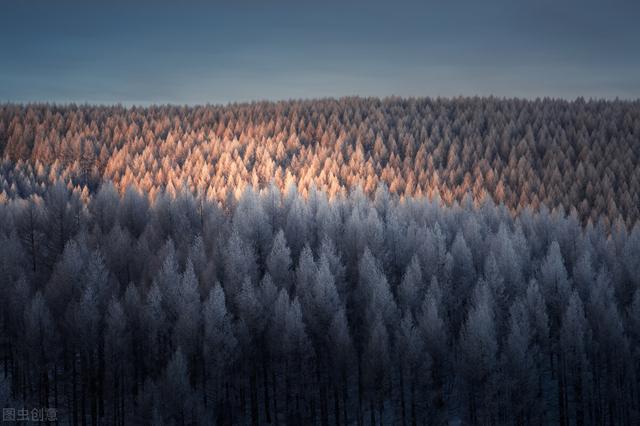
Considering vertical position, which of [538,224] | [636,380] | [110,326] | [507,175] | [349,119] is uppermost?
[349,119]

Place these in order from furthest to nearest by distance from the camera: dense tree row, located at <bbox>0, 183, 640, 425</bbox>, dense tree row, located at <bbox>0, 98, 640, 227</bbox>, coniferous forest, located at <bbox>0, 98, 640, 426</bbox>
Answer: dense tree row, located at <bbox>0, 98, 640, 227</bbox> → coniferous forest, located at <bbox>0, 98, 640, 426</bbox> → dense tree row, located at <bbox>0, 183, 640, 425</bbox>

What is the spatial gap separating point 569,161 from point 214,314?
8434cm

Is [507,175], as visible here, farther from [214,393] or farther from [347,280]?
[214,393]

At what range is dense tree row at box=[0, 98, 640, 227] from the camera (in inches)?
3701

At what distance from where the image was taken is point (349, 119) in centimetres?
13675

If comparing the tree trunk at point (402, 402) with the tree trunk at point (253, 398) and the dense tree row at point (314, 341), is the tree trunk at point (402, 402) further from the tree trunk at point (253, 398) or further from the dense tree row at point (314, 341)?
the tree trunk at point (253, 398)

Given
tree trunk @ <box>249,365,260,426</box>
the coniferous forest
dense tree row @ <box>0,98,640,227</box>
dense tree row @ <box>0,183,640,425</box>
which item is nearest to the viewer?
dense tree row @ <box>0,183,640,425</box>

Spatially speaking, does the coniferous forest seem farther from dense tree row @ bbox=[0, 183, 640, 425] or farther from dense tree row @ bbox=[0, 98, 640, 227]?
dense tree row @ bbox=[0, 98, 640, 227]

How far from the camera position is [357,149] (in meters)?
114

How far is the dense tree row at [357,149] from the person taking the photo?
94.0 meters

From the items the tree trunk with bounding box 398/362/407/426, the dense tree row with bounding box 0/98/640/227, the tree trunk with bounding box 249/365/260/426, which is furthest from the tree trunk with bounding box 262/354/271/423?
the dense tree row with bounding box 0/98/640/227

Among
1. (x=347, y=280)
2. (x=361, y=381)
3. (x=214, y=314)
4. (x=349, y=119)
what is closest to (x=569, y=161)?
(x=349, y=119)

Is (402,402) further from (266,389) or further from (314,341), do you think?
(266,389)

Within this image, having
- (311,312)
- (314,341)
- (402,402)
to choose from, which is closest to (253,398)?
(314,341)
